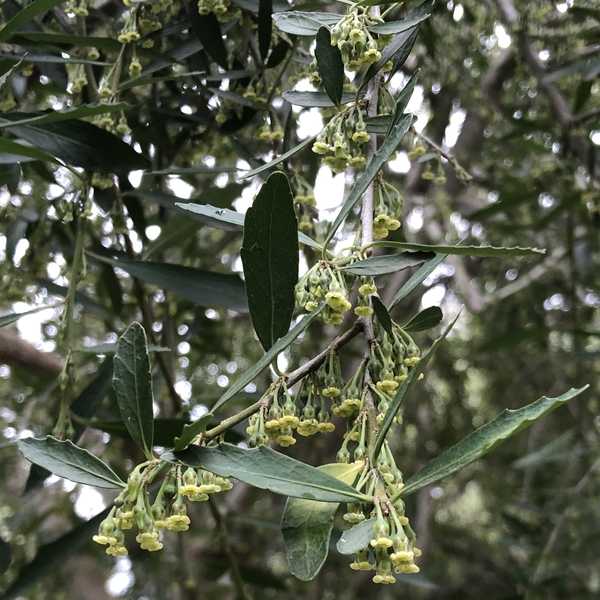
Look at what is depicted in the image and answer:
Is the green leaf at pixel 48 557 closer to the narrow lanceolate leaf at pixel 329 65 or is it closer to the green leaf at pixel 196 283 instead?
the green leaf at pixel 196 283

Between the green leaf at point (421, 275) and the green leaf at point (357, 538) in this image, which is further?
the green leaf at point (421, 275)

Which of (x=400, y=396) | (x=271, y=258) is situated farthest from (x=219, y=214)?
(x=400, y=396)

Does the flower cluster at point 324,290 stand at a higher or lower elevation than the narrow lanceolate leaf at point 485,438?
higher

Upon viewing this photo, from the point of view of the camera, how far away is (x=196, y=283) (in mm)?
1289

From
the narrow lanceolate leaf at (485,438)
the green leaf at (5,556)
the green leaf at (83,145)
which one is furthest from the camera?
the green leaf at (5,556)

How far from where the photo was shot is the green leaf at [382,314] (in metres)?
0.87

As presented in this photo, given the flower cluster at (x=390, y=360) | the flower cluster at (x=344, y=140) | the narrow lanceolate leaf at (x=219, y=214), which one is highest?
A: the flower cluster at (x=344, y=140)

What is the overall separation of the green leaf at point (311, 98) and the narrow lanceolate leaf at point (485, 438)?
0.51 m

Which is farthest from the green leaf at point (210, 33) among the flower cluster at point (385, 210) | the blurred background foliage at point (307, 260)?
the flower cluster at point (385, 210)

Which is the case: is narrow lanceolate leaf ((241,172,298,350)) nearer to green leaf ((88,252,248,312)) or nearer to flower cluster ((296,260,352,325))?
flower cluster ((296,260,352,325))

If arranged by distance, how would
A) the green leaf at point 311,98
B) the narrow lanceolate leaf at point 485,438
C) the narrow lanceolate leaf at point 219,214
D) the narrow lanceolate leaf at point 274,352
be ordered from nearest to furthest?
1. the narrow lanceolate leaf at point 485,438
2. the narrow lanceolate leaf at point 274,352
3. the narrow lanceolate leaf at point 219,214
4. the green leaf at point 311,98

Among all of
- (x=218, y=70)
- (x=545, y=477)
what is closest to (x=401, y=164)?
(x=218, y=70)

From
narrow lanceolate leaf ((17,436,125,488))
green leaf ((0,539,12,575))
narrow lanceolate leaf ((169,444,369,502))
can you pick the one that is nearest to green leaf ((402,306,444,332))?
narrow lanceolate leaf ((169,444,369,502))

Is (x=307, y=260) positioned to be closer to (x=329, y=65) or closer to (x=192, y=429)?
(x=329, y=65)
